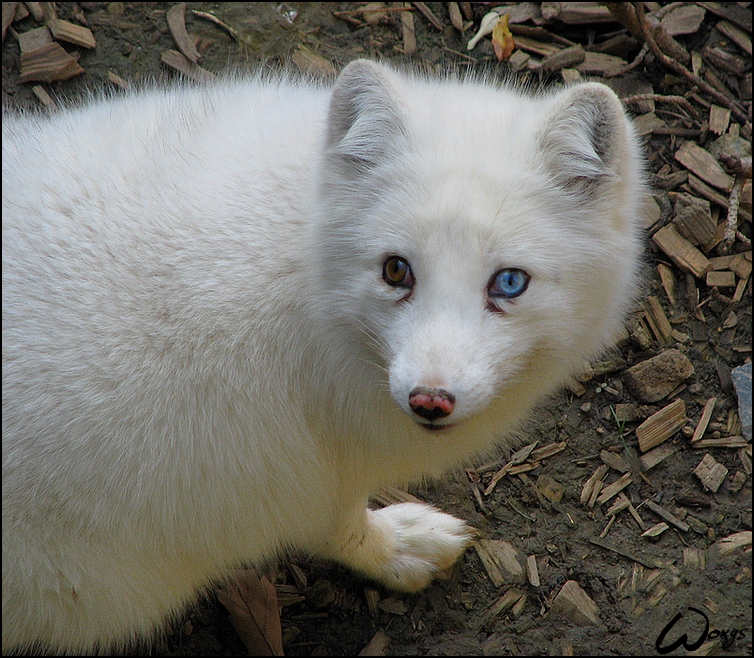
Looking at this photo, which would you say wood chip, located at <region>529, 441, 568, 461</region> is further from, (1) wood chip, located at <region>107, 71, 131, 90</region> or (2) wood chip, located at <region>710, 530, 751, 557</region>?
(1) wood chip, located at <region>107, 71, 131, 90</region>

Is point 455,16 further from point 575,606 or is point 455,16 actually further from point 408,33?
point 575,606

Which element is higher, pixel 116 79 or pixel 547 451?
pixel 116 79

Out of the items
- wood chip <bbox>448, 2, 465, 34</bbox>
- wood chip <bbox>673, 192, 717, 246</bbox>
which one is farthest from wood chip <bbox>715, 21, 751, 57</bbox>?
wood chip <bbox>448, 2, 465, 34</bbox>

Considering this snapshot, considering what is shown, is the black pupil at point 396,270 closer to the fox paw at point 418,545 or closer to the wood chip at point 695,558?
the fox paw at point 418,545

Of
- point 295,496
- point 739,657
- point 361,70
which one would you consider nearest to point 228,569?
point 295,496

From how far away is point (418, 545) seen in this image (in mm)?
3762

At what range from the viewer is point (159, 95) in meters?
3.41

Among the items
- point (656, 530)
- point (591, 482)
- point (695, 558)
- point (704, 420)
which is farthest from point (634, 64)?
point (695, 558)

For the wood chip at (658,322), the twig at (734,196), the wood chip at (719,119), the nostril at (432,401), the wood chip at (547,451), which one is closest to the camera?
the nostril at (432,401)

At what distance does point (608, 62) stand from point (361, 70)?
3.02 meters

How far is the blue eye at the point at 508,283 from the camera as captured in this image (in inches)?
99.0

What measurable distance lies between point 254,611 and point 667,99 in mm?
4117

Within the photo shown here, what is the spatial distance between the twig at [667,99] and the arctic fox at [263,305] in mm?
2049

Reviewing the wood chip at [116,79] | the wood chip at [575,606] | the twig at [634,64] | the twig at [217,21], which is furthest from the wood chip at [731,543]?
the wood chip at [116,79]
